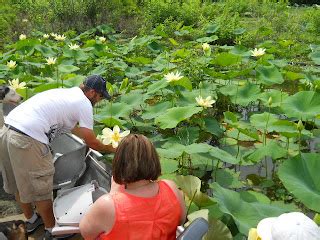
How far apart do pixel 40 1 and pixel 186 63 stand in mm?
5665

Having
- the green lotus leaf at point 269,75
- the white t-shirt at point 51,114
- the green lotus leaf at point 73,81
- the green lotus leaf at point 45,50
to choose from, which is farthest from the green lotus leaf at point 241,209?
the green lotus leaf at point 45,50

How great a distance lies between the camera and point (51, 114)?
3078 mm

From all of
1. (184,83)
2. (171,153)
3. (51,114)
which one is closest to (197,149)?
(171,153)

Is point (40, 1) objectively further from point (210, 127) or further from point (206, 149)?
point (206, 149)

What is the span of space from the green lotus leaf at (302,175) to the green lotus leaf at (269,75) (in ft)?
7.42

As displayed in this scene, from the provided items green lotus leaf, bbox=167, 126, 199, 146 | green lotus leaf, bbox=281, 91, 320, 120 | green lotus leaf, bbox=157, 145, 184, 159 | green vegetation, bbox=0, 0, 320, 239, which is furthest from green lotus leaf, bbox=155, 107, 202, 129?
green lotus leaf, bbox=281, 91, 320, 120

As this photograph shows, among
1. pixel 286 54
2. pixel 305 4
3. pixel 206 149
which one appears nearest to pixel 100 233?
pixel 206 149

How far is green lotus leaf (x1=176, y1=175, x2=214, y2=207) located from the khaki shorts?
97 centimetres

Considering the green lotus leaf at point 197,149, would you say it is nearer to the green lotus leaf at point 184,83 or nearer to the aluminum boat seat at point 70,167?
the aluminum boat seat at point 70,167

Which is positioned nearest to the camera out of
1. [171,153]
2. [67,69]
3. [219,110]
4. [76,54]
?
[171,153]

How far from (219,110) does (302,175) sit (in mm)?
2504

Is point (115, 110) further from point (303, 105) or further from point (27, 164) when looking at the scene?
point (303, 105)

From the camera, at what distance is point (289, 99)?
4.14 meters

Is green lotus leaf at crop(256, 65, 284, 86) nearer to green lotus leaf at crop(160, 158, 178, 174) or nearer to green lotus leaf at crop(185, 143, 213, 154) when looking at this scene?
green lotus leaf at crop(160, 158, 178, 174)
